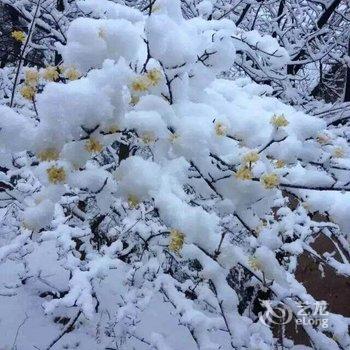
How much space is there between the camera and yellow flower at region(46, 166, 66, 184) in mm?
1389

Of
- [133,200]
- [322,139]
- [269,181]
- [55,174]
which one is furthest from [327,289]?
[55,174]

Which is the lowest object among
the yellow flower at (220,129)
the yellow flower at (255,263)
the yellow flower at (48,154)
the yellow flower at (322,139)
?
the yellow flower at (255,263)

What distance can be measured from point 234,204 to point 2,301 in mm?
3571

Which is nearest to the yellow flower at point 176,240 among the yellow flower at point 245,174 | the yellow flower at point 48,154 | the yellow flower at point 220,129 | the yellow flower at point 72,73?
the yellow flower at point 245,174

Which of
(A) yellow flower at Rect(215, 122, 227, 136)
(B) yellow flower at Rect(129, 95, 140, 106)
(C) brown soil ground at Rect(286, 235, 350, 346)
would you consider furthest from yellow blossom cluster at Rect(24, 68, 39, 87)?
(C) brown soil ground at Rect(286, 235, 350, 346)

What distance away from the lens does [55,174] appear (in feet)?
4.56

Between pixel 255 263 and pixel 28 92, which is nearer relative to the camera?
pixel 28 92

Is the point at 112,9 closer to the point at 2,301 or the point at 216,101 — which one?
the point at 216,101

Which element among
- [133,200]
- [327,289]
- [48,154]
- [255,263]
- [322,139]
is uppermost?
[322,139]

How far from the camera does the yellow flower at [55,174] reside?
139 centimetres

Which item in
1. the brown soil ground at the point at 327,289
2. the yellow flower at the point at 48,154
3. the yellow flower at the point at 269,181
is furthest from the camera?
the brown soil ground at the point at 327,289

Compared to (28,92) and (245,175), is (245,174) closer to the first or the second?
(245,175)

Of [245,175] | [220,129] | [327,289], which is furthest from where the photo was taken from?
[327,289]

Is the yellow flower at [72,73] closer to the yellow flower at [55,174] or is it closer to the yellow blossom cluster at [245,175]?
the yellow flower at [55,174]
